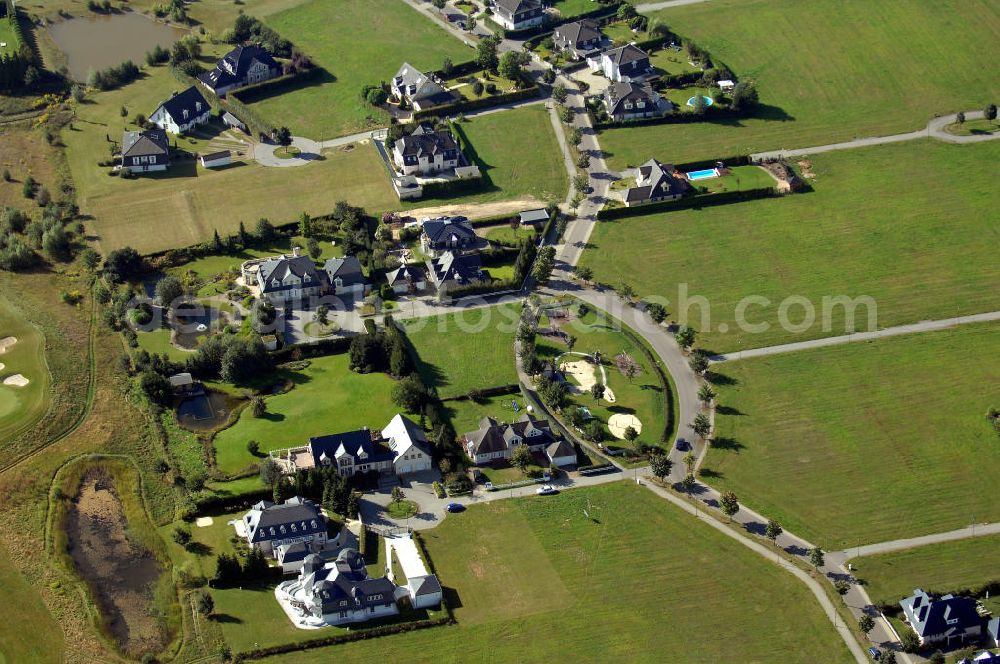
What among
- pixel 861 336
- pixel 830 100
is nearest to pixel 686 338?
pixel 861 336

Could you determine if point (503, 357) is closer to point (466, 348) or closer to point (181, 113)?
point (466, 348)

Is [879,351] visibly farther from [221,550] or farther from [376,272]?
[221,550]

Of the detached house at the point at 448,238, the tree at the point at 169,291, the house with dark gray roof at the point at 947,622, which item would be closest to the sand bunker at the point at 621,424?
the house with dark gray roof at the point at 947,622

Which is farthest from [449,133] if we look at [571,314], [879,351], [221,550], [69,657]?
[69,657]

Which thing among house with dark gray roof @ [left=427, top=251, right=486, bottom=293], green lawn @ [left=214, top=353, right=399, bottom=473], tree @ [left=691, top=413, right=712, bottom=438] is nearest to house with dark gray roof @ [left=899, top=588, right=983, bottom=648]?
tree @ [left=691, top=413, right=712, bottom=438]

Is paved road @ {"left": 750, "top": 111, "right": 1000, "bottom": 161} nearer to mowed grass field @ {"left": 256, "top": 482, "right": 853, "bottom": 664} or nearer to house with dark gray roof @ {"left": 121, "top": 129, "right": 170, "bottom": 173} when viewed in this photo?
mowed grass field @ {"left": 256, "top": 482, "right": 853, "bottom": 664}

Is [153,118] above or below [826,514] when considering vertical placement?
above

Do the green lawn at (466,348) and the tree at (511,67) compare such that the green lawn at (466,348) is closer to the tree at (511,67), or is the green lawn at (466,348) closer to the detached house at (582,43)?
the tree at (511,67)
